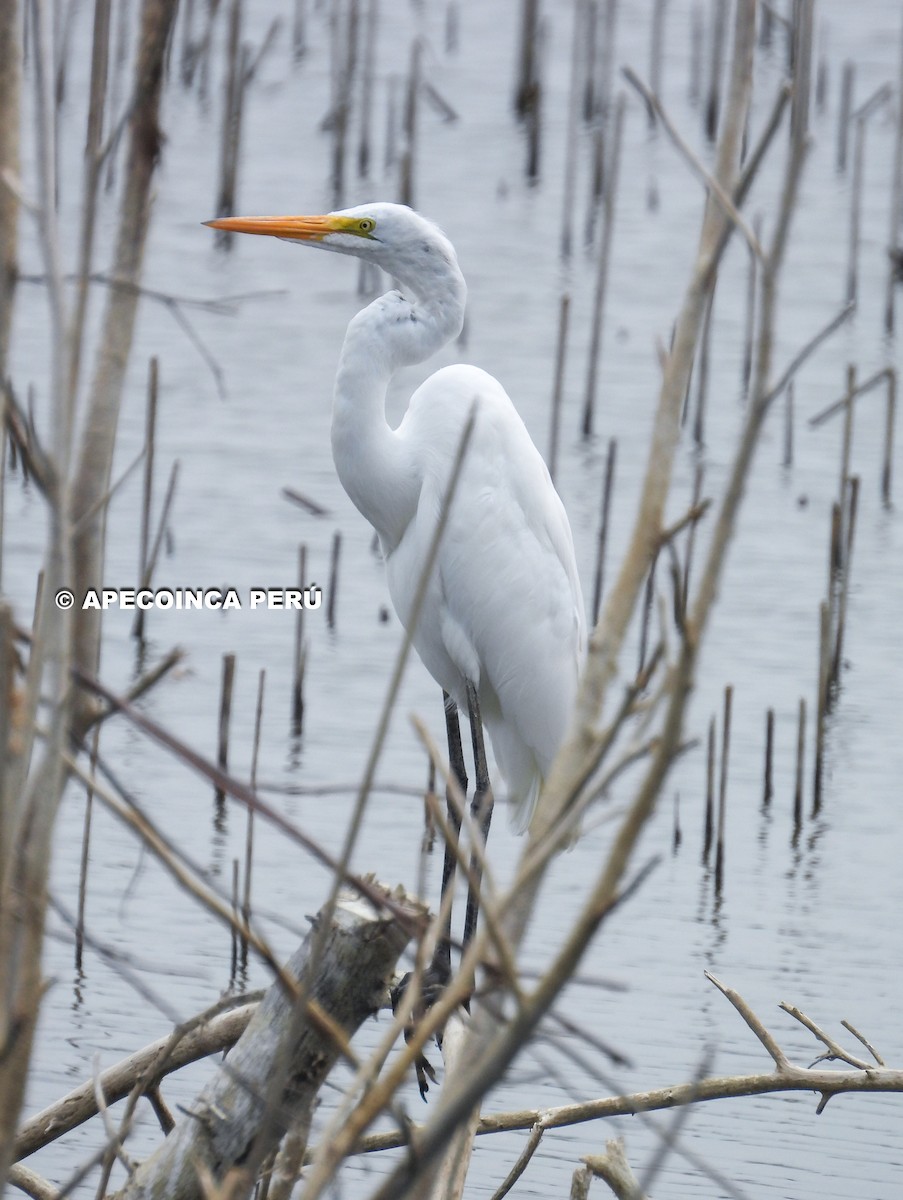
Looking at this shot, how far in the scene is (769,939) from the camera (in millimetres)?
4453

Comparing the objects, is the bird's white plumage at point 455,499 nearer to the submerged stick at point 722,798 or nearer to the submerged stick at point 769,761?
the submerged stick at point 722,798

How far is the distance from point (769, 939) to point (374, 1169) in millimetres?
1438

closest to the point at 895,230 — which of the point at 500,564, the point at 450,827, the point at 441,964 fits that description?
the point at 500,564

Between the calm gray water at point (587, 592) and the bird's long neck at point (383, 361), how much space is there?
55 cm

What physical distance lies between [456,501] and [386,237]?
584 mm

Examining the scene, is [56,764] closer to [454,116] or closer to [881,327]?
[881,327]

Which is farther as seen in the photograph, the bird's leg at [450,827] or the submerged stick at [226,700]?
the submerged stick at [226,700]

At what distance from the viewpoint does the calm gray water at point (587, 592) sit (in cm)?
369

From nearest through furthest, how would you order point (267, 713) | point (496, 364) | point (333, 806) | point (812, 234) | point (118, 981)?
point (118, 981)
point (333, 806)
point (267, 713)
point (496, 364)
point (812, 234)

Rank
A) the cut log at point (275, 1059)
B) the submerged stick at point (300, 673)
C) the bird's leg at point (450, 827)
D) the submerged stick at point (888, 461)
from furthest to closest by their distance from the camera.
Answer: the submerged stick at point (888, 461) < the submerged stick at point (300, 673) < the bird's leg at point (450, 827) < the cut log at point (275, 1059)

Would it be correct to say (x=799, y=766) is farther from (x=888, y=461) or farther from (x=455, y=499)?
(x=888, y=461)

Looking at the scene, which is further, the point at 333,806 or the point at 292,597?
the point at 292,597

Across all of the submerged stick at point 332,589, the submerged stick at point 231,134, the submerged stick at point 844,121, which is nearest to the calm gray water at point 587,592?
the submerged stick at point 332,589

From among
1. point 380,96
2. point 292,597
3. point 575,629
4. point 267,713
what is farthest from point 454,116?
point 575,629
